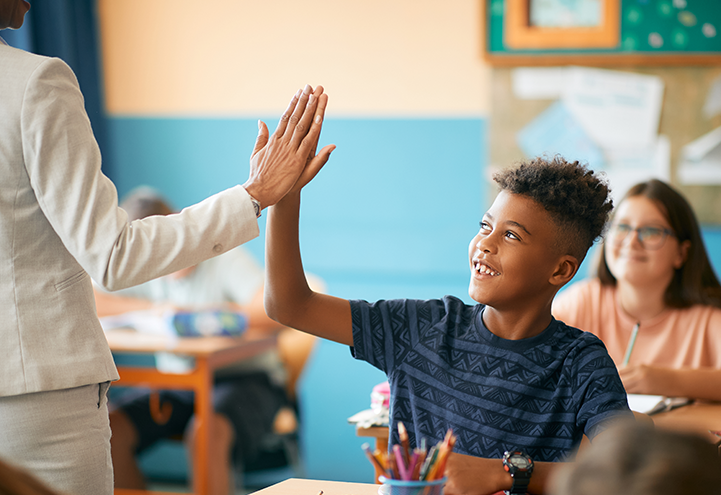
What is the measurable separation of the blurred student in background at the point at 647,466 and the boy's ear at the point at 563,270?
778 millimetres

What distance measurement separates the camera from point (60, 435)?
1.17m

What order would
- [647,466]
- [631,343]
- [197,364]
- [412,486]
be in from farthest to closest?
[197,364], [631,343], [412,486], [647,466]

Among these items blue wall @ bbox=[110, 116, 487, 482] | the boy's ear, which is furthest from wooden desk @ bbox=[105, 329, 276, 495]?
the boy's ear

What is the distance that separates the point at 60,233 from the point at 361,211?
2517 mm

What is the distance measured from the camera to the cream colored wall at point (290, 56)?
3443 mm

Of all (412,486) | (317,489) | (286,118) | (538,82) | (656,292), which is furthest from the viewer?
(538,82)

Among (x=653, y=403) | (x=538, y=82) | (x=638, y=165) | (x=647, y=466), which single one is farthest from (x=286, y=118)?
(x=638, y=165)

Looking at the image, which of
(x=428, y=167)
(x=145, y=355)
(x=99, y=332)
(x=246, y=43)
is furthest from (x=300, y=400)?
(x=99, y=332)

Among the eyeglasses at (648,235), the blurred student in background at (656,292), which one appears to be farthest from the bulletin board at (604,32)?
the eyeglasses at (648,235)

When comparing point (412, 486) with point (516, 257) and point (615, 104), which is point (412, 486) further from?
point (615, 104)

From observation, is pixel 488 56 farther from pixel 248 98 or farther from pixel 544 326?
pixel 544 326

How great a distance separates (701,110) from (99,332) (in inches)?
108

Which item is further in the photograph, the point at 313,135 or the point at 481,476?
the point at 313,135

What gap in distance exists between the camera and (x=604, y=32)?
315 cm
